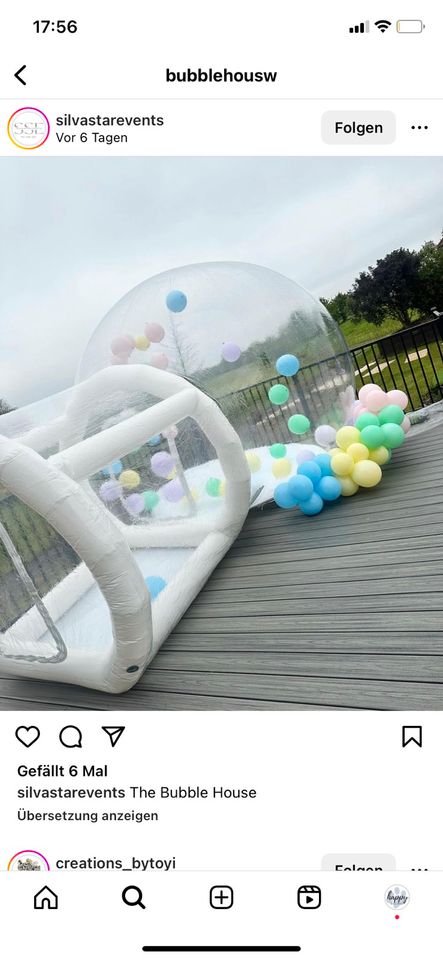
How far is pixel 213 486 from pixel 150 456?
0.47 m

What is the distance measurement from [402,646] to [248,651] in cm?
53

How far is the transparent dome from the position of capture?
2.93 meters

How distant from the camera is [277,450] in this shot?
10.6ft

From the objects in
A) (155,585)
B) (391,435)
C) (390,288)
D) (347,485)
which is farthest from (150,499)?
(390,288)

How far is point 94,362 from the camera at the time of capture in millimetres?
3201

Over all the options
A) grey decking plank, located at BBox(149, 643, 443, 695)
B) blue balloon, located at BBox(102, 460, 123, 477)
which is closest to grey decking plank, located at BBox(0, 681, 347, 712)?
grey decking plank, located at BBox(149, 643, 443, 695)
